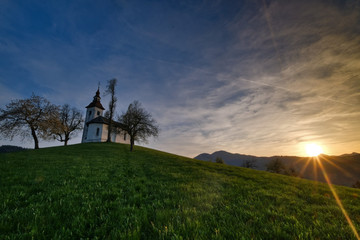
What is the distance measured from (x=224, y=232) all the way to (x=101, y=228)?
8.34 ft

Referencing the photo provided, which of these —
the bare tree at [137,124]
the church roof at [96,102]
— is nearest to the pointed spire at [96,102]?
the church roof at [96,102]

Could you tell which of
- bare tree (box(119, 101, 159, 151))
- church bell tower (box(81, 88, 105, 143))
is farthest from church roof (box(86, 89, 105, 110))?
bare tree (box(119, 101, 159, 151))

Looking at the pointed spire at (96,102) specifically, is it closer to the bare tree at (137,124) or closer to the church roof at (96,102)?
the church roof at (96,102)

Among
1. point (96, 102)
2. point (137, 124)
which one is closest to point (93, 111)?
point (96, 102)

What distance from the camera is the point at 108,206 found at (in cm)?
421

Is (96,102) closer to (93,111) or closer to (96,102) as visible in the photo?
(96,102)

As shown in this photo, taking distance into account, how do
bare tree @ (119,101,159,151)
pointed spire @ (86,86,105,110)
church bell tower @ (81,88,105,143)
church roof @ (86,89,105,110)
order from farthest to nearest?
pointed spire @ (86,86,105,110) → church roof @ (86,89,105,110) → church bell tower @ (81,88,105,143) → bare tree @ (119,101,159,151)

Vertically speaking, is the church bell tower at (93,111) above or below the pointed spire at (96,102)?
below

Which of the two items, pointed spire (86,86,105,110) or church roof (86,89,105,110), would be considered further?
pointed spire (86,86,105,110)

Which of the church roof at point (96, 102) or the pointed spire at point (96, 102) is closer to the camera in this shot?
the church roof at point (96, 102)

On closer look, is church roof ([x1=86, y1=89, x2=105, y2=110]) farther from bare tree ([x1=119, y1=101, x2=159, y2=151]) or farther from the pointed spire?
bare tree ([x1=119, y1=101, x2=159, y2=151])

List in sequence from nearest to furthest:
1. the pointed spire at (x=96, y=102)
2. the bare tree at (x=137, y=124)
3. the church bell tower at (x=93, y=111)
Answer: the bare tree at (x=137, y=124)
the church bell tower at (x=93, y=111)
the pointed spire at (x=96, y=102)

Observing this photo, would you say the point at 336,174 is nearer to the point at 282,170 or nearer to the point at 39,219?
the point at 282,170

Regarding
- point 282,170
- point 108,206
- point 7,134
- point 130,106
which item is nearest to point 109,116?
point 130,106
